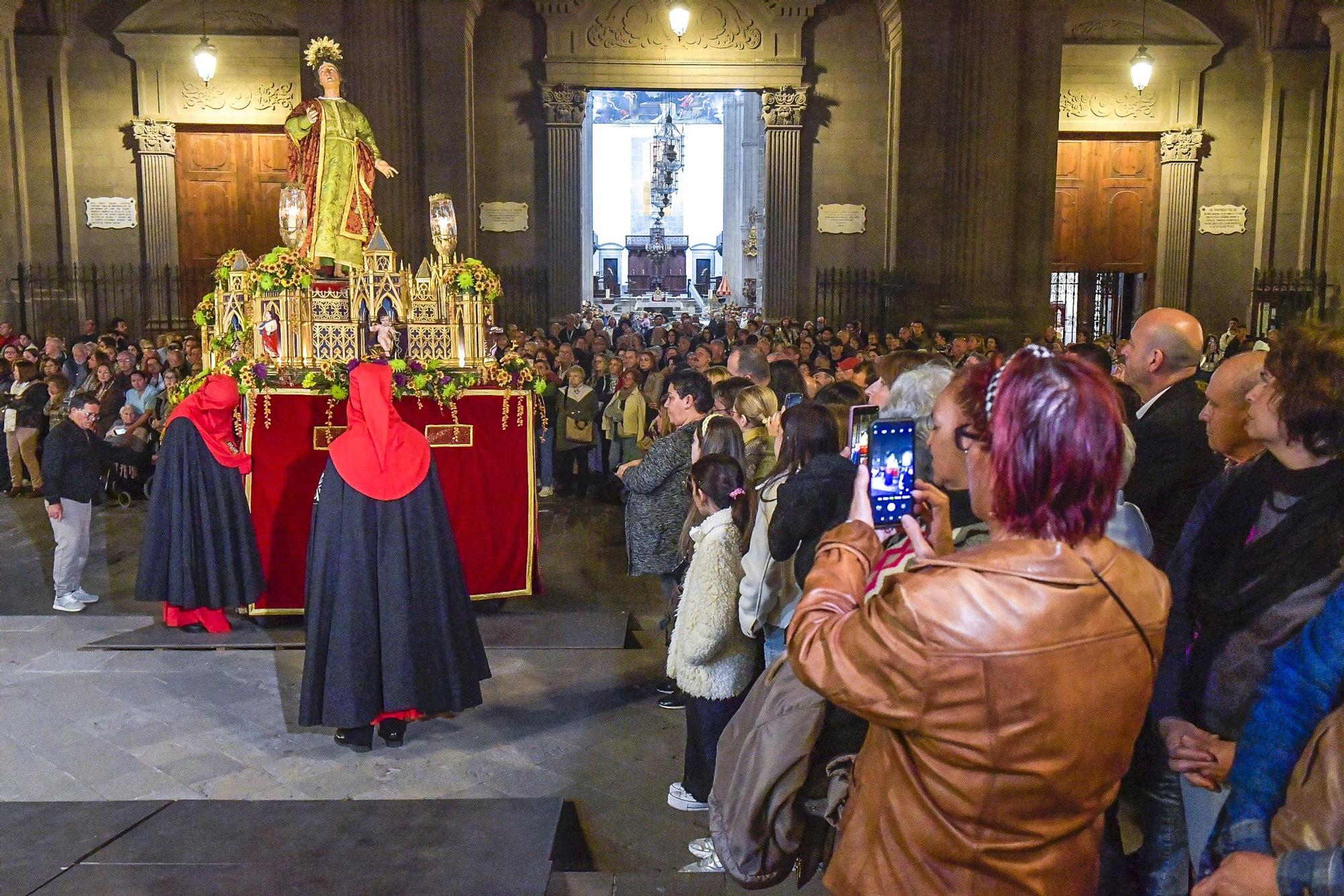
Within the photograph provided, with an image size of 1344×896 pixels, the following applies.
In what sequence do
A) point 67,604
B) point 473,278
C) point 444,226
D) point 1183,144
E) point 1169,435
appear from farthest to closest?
1. point 1183,144
2. point 444,226
3. point 473,278
4. point 67,604
5. point 1169,435

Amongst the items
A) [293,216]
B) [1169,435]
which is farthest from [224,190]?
[1169,435]

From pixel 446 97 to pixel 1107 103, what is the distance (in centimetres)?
1104

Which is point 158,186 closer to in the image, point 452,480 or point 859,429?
point 452,480

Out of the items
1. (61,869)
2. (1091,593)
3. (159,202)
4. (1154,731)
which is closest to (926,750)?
(1091,593)

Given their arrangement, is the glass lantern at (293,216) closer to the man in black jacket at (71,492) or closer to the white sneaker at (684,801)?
the man in black jacket at (71,492)

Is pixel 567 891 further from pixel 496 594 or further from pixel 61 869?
pixel 496 594

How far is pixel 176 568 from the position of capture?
24.5 feet

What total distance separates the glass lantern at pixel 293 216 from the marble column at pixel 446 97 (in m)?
8.51

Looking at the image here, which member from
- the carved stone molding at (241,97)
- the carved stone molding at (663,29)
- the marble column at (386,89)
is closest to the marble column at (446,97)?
the marble column at (386,89)

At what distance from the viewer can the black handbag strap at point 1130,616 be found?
213 centimetres

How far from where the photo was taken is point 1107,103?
2027cm

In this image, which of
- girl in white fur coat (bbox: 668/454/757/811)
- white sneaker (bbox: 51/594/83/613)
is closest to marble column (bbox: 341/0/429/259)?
white sneaker (bbox: 51/594/83/613)

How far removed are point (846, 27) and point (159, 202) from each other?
11788mm

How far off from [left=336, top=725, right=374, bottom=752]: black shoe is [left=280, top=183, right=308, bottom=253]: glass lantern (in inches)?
170
